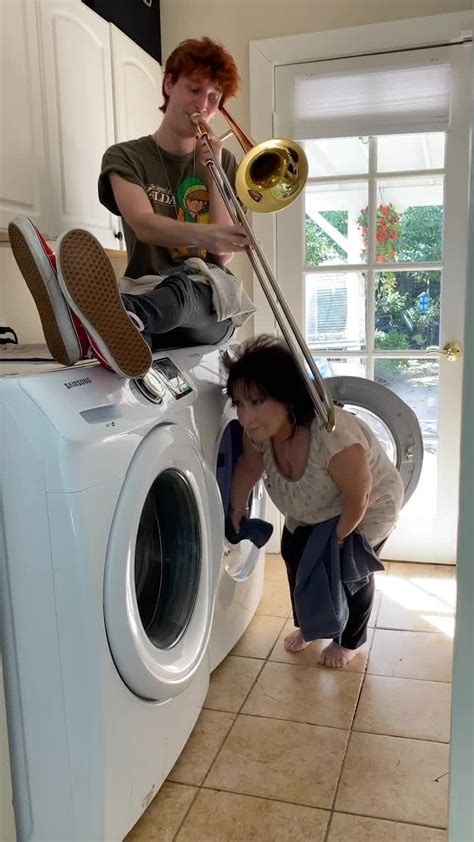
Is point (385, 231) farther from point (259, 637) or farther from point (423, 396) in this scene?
point (259, 637)

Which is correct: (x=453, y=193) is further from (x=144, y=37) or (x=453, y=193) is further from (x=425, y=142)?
(x=144, y=37)

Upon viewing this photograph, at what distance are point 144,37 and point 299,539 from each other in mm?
1845

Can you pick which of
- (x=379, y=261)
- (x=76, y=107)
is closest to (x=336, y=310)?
(x=379, y=261)

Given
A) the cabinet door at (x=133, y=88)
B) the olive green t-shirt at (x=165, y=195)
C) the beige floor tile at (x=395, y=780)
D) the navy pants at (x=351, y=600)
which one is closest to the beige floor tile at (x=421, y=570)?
the navy pants at (x=351, y=600)

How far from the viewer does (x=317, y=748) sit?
4.84ft

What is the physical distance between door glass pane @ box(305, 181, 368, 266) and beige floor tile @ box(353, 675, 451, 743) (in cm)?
148

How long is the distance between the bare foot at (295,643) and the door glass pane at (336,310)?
111 centimetres

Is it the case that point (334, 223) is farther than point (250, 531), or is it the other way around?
point (334, 223)

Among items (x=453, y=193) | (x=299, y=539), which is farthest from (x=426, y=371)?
(x=299, y=539)

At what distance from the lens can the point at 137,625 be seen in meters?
1.10

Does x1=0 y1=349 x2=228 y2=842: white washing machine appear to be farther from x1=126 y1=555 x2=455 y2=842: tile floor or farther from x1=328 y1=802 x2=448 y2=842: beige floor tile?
x1=328 y1=802 x2=448 y2=842: beige floor tile

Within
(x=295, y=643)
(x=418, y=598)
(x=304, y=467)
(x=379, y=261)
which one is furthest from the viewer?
(x=379, y=261)

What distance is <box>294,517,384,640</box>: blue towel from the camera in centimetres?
165

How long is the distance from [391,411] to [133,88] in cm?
138
